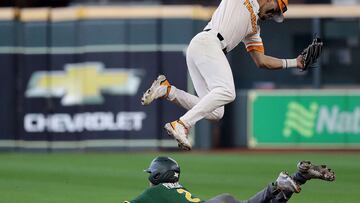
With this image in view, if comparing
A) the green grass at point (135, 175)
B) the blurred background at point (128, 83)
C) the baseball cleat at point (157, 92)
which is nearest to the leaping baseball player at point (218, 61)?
the baseball cleat at point (157, 92)

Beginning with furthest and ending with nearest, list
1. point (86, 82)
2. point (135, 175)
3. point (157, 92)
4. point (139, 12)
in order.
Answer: point (86, 82)
point (139, 12)
point (135, 175)
point (157, 92)

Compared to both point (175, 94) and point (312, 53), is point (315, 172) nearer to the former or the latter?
point (312, 53)

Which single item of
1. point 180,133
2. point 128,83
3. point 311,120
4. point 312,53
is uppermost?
point 312,53

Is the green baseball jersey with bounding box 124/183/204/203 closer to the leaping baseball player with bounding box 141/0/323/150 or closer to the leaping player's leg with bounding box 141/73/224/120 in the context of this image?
the leaping baseball player with bounding box 141/0/323/150

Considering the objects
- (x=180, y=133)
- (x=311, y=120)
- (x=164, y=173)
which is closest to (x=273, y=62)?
(x=180, y=133)

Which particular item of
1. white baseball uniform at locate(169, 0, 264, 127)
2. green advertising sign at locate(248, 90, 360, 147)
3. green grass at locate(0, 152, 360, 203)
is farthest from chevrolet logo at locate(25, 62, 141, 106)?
white baseball uniform at locate(169, 0, 264, 127)

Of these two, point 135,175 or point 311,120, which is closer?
point 135,175

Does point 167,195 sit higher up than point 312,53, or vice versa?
point 312,53
